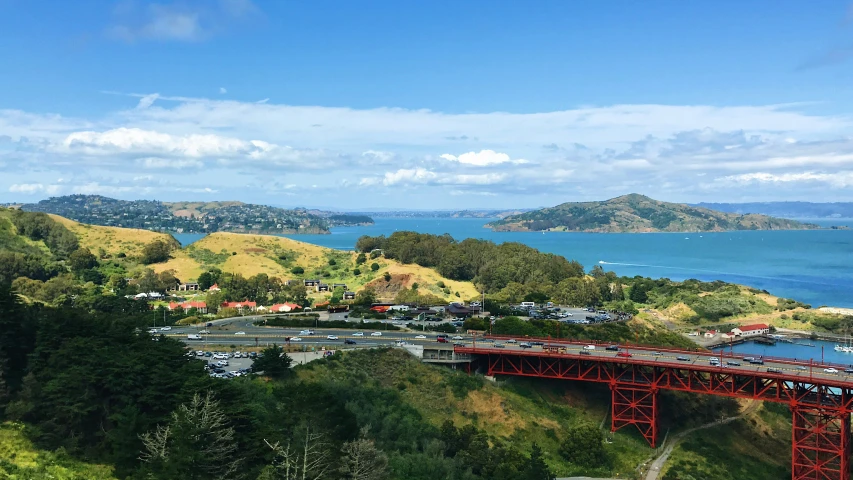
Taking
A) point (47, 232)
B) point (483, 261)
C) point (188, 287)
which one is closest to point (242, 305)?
point (188, 287)

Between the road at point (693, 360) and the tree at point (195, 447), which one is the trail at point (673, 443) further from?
the tree at point (195, 447)

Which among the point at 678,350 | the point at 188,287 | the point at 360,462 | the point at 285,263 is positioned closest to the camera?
the point at 360,462

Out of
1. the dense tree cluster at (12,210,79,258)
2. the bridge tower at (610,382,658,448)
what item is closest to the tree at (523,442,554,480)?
the bridge tower at (610,382,658,448)

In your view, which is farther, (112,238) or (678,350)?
(112,238)

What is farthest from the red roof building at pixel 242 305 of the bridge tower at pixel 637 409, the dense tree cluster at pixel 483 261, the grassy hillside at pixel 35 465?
the grassy hillside at pixel 35 465

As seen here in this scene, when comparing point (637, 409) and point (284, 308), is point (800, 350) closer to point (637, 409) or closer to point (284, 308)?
point (637, 409)

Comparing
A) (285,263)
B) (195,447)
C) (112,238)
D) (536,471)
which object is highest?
(112,238)

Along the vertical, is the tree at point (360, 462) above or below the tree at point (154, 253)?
below
